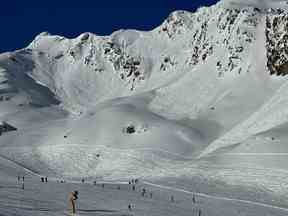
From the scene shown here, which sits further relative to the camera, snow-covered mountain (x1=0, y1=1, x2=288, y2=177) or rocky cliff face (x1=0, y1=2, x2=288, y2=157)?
rocky cliff face (x1=0, y1=2, x2=288, y2=157)

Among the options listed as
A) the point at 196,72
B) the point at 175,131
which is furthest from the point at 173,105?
the point at 175,131

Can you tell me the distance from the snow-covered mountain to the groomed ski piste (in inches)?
11.2

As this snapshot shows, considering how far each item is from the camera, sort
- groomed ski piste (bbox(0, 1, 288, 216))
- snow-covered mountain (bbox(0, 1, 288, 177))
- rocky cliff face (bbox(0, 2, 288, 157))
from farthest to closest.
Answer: rocky cliff face (bbox(0, 2, 288, 157)) < snow-covered mountain (bbox(0, 1, 288, 177)) < groomed ski piste (bbox(0, 1, 288, 216))

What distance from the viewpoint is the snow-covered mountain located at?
8038 centimetres

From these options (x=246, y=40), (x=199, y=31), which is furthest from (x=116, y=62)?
(x=246, y=40)

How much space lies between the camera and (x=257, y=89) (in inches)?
4230

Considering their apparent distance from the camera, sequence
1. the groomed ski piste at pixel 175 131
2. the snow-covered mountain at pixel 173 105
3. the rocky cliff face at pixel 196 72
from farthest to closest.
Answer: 1. the rocky cliff face at pixel 196 72
2. the snow-covered mountain at pixel 173 105
3. the groomed ski piste at pixel 175 131

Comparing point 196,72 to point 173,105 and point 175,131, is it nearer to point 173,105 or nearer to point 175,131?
point 173,105

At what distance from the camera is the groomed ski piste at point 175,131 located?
44.2 metres

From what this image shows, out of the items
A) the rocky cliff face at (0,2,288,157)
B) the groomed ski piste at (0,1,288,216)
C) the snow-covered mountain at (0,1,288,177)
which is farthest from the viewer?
the rocky cliff face at (0,2,288,157)

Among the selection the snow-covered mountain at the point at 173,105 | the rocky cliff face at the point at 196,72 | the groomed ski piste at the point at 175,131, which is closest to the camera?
the groomed ski piste at the point at 175,131

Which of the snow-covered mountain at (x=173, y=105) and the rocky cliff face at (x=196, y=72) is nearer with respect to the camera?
the snow-covered mountain at (x=173, y=105)

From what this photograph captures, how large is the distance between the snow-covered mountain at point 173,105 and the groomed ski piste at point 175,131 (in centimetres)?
29

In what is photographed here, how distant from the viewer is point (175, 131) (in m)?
91.4
